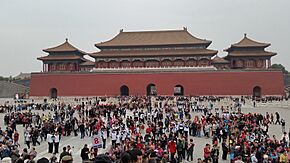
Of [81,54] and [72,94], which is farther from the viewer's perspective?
[81,54]

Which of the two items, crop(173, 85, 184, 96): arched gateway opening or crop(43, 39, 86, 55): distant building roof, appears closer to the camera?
crop(173, 85, 184, 96): arched gateway opening

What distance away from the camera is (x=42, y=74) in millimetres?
48125

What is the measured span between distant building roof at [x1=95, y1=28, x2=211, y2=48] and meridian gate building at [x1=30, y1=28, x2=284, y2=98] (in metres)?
0.13

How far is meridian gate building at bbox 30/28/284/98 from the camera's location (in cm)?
4534

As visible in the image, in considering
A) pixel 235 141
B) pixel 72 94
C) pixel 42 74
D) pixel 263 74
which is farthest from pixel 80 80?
pixel 235 141

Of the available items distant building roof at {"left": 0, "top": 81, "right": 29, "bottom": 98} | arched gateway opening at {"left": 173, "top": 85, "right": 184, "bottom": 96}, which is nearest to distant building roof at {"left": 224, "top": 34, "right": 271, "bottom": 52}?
arched gateway opening at {"left": 173, "top": 85, "right": 184, "bottom": 96}

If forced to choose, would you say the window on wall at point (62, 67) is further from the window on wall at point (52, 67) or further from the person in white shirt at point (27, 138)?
the person in white shirt at point (27, 138)

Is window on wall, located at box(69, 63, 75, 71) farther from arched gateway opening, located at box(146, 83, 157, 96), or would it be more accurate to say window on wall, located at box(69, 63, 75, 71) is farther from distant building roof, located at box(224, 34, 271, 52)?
distant building roof, located at box(224, 34, 271, 52)

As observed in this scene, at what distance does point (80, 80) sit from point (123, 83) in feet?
17.8

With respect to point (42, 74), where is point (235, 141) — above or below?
below

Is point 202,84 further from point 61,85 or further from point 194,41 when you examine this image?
point 61,85

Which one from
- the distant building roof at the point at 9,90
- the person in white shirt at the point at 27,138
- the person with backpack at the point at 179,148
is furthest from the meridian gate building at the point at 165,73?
the person with backpack at the point at 179,148

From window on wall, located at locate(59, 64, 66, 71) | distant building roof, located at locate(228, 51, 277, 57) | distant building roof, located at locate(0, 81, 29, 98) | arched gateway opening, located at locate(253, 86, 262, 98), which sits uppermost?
distant building roof, located at locate(228, 51, 277, 57)

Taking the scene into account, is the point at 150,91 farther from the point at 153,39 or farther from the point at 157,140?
the point at 157,140
